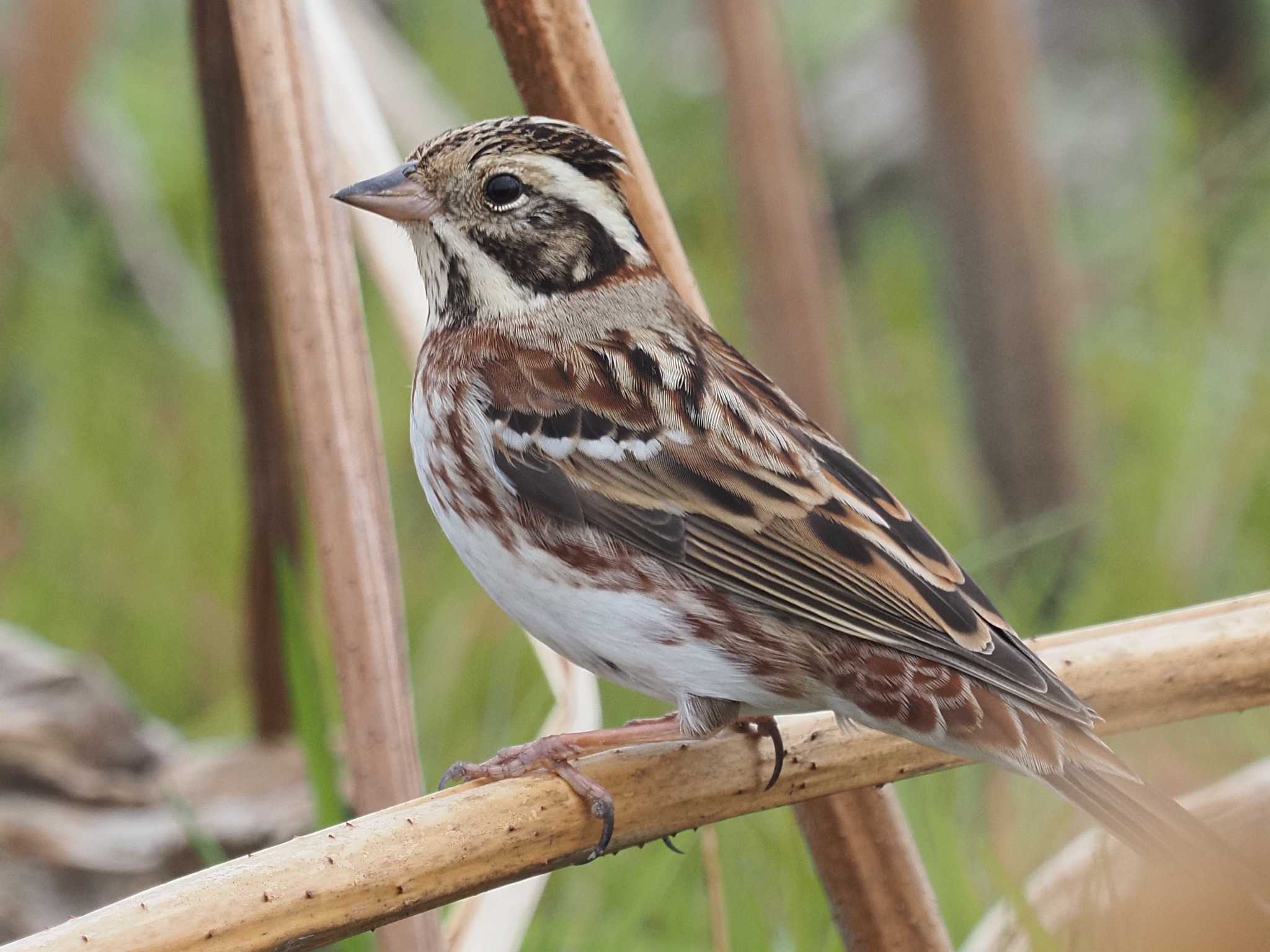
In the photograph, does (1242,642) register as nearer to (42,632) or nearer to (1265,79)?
(42,632)

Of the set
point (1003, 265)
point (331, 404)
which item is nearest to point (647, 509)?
point (331, 404)


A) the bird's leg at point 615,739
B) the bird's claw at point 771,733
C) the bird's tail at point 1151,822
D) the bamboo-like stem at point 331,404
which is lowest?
the bird's tail at point 1151,822

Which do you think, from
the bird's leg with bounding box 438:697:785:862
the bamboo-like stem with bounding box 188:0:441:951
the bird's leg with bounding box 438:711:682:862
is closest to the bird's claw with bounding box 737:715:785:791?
the bird's leg with bounding box 438:697:785:862

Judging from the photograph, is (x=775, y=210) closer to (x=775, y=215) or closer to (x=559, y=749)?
(x=775, y=215)

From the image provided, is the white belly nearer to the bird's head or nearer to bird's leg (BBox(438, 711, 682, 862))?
bird's leg (BBox(438, 711, 682, 862))

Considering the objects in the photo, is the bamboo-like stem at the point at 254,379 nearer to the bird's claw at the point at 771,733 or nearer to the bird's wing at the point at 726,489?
the bird's wing at the point at 726,489

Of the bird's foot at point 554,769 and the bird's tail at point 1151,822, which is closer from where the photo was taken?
the bird's tail at point 1151,822

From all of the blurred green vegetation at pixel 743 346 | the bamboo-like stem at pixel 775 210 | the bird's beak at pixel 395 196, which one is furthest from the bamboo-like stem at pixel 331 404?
the bamboo-like stem at pixel 775 210
